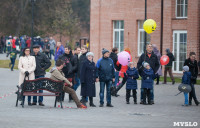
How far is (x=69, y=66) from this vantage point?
17.2m

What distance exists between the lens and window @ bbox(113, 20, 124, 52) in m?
34.3

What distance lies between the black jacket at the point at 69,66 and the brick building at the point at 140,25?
1526 cm

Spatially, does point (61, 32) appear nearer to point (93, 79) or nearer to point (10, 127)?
point (93, 79)

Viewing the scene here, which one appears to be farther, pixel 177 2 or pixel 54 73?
pixel 177 2

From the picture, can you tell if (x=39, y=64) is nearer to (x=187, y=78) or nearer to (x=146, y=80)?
(x=146, y=80)

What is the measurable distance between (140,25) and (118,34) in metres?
1.82

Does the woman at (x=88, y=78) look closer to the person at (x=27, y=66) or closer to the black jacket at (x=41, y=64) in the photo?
the black jacket at (x=41, y=64)

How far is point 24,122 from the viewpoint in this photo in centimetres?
1183

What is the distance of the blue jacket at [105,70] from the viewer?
52.7ft

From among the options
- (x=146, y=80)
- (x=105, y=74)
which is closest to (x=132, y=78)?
(x=146, y=80)

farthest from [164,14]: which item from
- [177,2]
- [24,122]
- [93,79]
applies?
[24,122]

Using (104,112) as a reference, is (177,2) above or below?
above

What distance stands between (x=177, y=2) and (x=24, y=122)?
71.4 ft

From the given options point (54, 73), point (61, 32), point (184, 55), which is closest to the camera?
point (54, 73)
